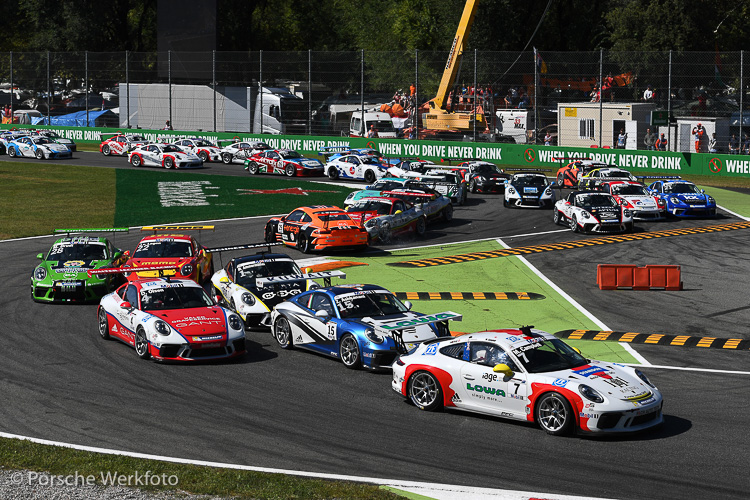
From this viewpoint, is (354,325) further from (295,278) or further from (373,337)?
(295,278)

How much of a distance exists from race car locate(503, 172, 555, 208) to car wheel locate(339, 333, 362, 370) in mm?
22650

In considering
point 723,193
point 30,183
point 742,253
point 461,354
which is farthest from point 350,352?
point 30,183

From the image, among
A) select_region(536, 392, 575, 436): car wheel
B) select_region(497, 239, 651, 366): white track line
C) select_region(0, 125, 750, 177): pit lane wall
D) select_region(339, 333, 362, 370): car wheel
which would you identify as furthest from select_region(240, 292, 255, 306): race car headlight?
select_region(0, 125, 750, 177): pit lane wall

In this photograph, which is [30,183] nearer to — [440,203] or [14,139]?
[14,139]

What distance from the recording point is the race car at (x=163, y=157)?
5219 centimetres

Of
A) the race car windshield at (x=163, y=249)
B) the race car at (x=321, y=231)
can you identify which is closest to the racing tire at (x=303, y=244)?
the race car at (x=321, y=231)

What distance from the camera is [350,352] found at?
16.4 meters

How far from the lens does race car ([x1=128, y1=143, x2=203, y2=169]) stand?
52188mm

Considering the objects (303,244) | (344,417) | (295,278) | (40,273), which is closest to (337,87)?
(303,244)

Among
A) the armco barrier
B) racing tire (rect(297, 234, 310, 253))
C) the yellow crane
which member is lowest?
the armco barrier

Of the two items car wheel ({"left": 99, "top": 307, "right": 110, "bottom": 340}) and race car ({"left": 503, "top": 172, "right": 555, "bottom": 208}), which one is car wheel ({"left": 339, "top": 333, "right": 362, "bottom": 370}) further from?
race car ({"left": 503, "top": 172, "right": 555, "bottom": 208})

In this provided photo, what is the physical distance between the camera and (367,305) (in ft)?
56.5

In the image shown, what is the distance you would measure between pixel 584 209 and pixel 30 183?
2846 centimetres

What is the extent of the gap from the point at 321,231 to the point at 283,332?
1032cm
